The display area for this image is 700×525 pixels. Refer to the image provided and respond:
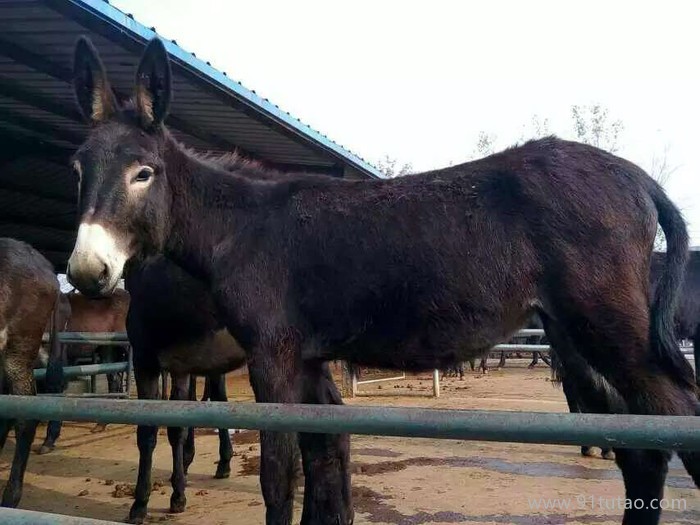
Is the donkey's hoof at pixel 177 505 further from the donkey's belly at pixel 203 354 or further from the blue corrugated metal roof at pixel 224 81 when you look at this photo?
the blue corrugated metal roof at pixel 224 81

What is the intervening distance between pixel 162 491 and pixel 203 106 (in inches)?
175

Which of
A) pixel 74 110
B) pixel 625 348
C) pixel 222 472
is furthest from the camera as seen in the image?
pixel 74 110

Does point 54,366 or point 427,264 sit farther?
point 54,366

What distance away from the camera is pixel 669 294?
2768 millimetres

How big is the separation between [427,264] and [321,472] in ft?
5.66

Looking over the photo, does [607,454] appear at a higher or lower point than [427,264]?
lower

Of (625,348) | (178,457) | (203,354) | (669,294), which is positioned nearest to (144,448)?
(178,457)

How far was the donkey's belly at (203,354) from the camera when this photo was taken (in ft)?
17.5

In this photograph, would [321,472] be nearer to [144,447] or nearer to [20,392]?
[144,447]

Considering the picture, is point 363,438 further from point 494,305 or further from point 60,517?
point 60,517

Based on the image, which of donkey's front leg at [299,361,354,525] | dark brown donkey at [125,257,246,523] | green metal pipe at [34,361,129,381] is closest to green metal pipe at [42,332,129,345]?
green metal pipe at [34,361,129,381]

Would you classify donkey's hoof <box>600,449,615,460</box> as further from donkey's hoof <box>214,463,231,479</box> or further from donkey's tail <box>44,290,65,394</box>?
donkey's tail <box>44,290,65,394</box>

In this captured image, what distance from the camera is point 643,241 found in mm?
2943

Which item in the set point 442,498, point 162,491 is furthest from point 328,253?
point 162,491
